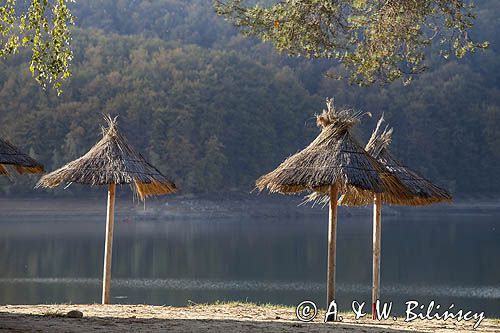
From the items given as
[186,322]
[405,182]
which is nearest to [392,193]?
[405,182]

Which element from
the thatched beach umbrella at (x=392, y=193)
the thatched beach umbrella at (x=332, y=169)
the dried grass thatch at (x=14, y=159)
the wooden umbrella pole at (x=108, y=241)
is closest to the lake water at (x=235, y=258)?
the wooden umbrella pole at (x=108, y=241)

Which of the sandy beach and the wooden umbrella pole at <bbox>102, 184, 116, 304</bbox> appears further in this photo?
the wooden umbrella pole at <bbox>102, 184, 116, 304</bbox>

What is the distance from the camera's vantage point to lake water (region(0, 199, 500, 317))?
68.8ft

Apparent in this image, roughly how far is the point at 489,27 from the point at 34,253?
57.2 m

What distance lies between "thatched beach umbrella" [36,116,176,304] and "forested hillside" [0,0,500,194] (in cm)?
3866

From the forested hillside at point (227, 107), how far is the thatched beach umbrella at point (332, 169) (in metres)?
41.1

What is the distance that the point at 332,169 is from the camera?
891 centimetres

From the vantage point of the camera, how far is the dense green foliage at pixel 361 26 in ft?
34.1

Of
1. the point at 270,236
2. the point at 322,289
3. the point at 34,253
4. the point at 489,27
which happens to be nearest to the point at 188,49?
the point at 489,27

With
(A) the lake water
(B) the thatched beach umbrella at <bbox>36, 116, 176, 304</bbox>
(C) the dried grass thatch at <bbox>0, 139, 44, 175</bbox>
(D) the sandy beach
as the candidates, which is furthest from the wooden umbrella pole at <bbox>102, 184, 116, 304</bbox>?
(A) the lake water

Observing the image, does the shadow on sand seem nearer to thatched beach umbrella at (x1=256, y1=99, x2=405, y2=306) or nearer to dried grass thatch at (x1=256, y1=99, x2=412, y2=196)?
thatched beach umbrella at (x1=256, y1=99, x2=405, y2=306)

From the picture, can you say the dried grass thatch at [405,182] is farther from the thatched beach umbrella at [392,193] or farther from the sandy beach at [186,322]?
the sandy beach at [186,322]

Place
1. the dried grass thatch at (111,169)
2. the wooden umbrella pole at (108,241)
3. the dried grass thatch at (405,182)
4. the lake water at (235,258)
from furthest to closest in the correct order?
the lake water at (235,258), the dried grass thatch at (111,169), the wooden umbrella pole at (108,241), the dried grass thatch at (405,182)

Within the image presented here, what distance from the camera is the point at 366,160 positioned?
909 centimetres
